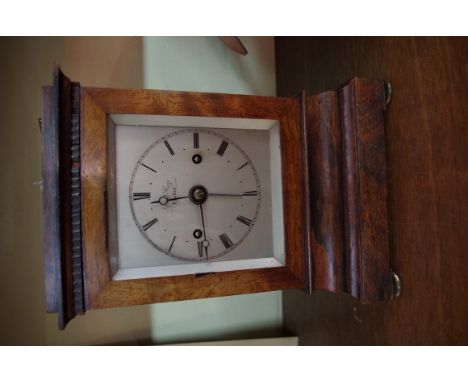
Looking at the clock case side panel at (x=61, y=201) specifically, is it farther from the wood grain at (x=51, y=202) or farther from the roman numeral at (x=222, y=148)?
the roman numeral at (x=222, y=148)

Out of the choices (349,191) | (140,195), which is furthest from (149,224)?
(349,191)

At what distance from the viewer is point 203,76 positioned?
1122mm

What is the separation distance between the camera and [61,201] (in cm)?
51

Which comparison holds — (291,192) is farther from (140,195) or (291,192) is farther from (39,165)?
(39,165)

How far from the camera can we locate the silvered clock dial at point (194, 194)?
640 millimetres

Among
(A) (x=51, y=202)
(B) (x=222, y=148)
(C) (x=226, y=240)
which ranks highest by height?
(B) (x=222, y=148)

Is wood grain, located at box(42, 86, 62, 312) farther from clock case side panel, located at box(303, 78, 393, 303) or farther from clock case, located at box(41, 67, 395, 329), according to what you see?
clock case side panel, located at box(303, 78, 393, 303)

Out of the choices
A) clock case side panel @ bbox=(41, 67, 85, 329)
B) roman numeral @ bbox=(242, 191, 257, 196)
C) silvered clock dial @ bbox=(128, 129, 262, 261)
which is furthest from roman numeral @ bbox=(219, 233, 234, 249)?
clock case side panel @ bbox=(41, 67, 85, 329)

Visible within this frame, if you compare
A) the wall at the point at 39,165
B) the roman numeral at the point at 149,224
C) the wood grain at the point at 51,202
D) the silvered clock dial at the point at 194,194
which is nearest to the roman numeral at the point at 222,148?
the silvered clock dial at the point at 194,194

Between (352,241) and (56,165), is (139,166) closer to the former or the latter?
(56,165)

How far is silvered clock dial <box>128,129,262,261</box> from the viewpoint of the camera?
0.64 meters

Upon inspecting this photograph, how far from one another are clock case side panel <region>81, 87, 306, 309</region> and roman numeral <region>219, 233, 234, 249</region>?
98 mm

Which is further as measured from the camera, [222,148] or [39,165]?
[39,165]

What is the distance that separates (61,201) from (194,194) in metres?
0.26
